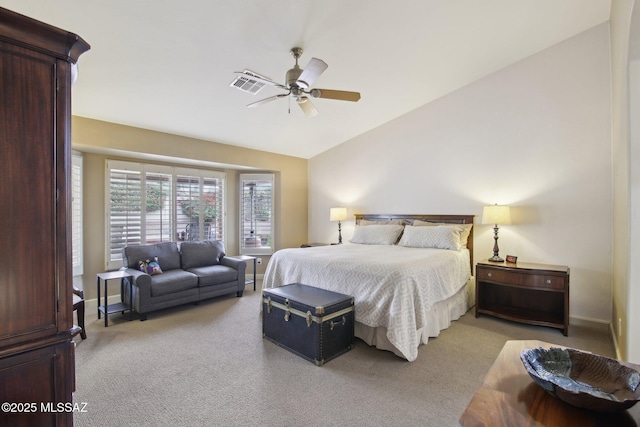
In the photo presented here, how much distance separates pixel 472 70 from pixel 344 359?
158 inches

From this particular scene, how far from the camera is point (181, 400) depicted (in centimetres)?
227

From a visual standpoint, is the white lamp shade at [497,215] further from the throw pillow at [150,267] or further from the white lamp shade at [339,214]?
the throw pillow at [150,267]

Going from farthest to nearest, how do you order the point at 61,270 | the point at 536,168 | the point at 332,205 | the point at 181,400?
the point at 332,205, the point at 536,168, the point at 181,400, the point at 61,270

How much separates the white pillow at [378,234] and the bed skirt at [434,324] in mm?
1247

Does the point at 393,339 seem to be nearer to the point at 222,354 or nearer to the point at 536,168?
the point at 222,354

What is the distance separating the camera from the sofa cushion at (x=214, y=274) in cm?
457

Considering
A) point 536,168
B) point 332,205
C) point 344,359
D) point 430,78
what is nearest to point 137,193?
point 332,205

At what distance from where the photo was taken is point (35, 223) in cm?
114

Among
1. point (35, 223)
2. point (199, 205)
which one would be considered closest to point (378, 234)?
point (199, 205)

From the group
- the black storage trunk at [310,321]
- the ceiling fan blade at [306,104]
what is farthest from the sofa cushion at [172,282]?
the ceiling fan blade at [306,104]

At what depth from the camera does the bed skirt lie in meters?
3.02

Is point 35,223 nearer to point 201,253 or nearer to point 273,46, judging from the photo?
point 273,46

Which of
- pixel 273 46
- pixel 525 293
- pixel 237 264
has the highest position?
pixel 273 46

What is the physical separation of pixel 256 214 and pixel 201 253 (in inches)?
58.2
